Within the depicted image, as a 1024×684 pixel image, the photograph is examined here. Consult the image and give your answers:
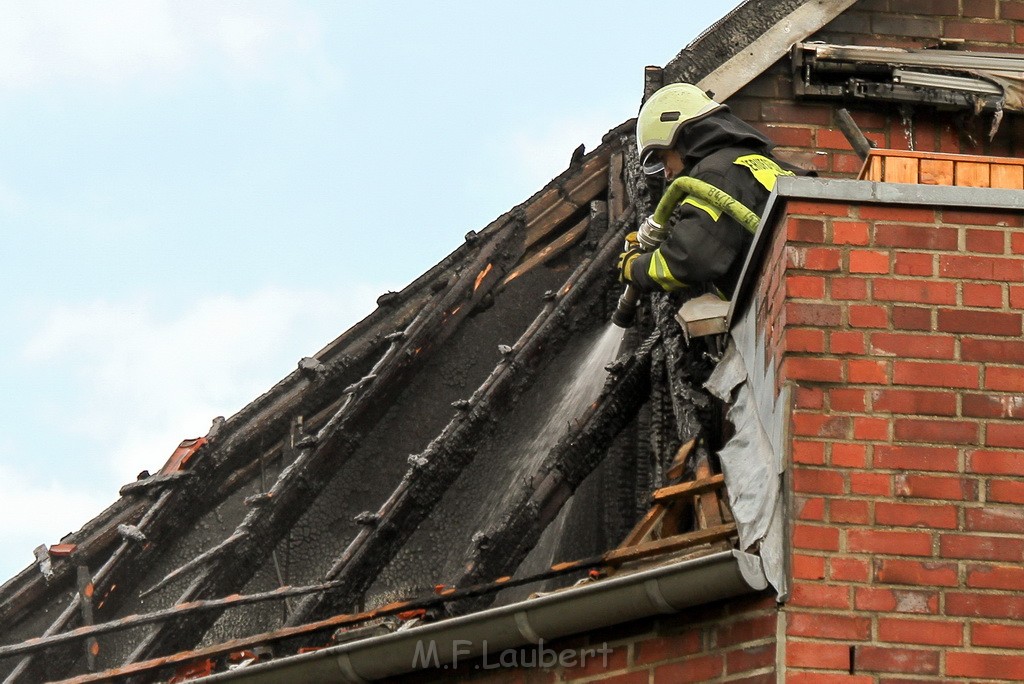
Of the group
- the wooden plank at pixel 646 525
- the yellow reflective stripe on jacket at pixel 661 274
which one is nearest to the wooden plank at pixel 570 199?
the yellow reflective stripe on jacket at pixel 661 274

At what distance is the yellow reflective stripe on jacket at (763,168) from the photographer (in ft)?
25.4

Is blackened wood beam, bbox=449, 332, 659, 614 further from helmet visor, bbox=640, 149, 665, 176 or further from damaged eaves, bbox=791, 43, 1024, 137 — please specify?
damaged eaves, bbox=791, 43, 1024, 137

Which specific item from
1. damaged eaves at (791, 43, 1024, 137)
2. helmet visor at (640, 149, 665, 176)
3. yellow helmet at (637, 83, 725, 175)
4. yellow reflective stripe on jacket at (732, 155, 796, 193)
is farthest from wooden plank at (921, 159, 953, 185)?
damaged eaves at (791, 43, 1024, 137)

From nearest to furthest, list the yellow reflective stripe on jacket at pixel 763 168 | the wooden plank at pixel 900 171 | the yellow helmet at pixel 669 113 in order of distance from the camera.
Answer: the wooden plank at pixel 900 171 → the yellow reflective stripe on jacket at pixel 763 168 → the yellow helmet at pixel 669 113

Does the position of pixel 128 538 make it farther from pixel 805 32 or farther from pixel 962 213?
pixel 962 213

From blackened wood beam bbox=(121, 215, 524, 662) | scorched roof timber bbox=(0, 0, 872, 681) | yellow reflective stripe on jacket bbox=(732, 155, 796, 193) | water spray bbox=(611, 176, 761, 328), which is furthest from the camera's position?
blackened wood beam bbox=(121, 215, 524, 662)

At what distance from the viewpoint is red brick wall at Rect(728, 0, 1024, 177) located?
29.1 ft

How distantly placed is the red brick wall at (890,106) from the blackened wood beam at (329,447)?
2155mm

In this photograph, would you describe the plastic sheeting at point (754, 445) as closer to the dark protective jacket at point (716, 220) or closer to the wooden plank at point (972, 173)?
the dark protective jacket at point (716, 220)

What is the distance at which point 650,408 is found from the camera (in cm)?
891

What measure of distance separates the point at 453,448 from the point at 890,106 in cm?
270

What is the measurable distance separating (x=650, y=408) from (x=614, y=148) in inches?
94.0

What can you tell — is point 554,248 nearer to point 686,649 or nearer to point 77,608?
point 77,608

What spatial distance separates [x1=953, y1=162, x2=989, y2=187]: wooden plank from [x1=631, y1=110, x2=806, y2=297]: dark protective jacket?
3.70 ft
